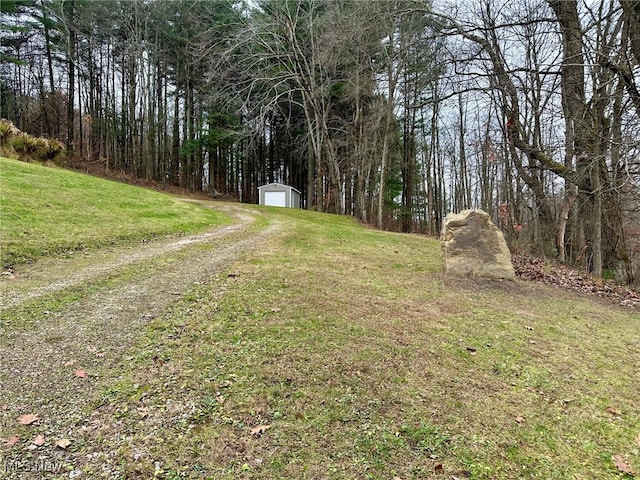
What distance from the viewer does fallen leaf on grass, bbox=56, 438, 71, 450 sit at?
1.92 meters

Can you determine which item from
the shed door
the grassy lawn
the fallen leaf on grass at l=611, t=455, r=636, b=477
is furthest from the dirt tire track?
the shed door

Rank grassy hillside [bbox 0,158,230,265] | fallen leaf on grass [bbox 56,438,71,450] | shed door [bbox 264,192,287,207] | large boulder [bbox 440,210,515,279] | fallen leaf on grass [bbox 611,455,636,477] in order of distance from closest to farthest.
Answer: fallen leaf on grass [bbox 56,438,71,450] < fallen leaf on grass [bbox 611,455,636,477] < grassy hillside [bbox 0,158,230,265] < large boulder [bbox 440,210,515,279] < shed door [bbox 264,192,287,207]

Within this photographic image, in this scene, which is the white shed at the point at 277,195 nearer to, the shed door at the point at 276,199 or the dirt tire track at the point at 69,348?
the shed door at the point at 276,199

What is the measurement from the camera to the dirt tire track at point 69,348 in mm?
1944

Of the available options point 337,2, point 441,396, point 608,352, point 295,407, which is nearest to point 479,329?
point 608,352

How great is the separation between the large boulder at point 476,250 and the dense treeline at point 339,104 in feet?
6.50

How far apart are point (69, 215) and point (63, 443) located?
684cm

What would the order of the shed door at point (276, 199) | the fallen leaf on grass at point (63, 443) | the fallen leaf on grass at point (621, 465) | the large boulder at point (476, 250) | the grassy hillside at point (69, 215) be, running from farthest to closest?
the shed door at point (276, 199)
the large boulder at point (476, 250)
the grassy hillside at point (69, 215)
the fallen leaf on grass at point (621, 465)
the fallen leaf on grass at point (63, 443)

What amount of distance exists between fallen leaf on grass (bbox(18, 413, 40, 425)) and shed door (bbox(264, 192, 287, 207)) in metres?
21.0

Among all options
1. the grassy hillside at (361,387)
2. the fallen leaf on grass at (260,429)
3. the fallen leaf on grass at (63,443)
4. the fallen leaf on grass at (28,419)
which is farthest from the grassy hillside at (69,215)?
the fallen leaf on grass at (260,429)

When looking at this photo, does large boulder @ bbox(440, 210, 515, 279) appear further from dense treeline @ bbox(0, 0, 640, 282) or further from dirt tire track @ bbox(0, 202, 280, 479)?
dirt tire track @ bbox(0, 202, 280, 479)

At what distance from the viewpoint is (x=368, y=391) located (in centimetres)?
259

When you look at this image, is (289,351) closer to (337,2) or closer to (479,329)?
(479,329)

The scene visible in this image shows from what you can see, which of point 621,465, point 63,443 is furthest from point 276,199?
point 621,465
